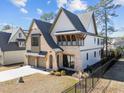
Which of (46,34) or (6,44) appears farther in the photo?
(6,44)

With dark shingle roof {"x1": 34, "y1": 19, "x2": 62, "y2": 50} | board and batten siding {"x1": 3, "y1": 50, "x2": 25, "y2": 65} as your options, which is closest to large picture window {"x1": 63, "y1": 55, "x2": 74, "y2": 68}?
dark shingle roof {"x1": 34, "y1": 19, "x2": 62, "y2": 50}

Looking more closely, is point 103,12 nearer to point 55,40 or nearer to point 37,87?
point 55,40

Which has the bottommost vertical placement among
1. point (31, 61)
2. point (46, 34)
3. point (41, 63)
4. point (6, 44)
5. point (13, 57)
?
point (41, 63)

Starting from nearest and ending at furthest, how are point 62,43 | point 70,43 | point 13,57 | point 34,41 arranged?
point 70,43
point 62,43
point 34,41
point 13,57

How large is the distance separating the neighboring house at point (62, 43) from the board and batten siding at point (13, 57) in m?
4.60

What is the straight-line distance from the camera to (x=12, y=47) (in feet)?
94.2

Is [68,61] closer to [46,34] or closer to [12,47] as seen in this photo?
[46,34]

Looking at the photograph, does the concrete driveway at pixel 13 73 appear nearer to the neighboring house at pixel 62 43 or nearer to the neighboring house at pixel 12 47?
the neighboring house at pixel 62 43

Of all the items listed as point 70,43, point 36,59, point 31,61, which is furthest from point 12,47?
point 70,43

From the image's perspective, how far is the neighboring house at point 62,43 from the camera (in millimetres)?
20734

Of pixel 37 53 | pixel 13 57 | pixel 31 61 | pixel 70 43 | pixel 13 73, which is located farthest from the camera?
pixel 13 57

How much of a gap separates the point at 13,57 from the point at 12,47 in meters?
2.23

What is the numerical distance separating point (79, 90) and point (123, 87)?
501 cm

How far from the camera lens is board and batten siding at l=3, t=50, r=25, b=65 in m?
26.9
